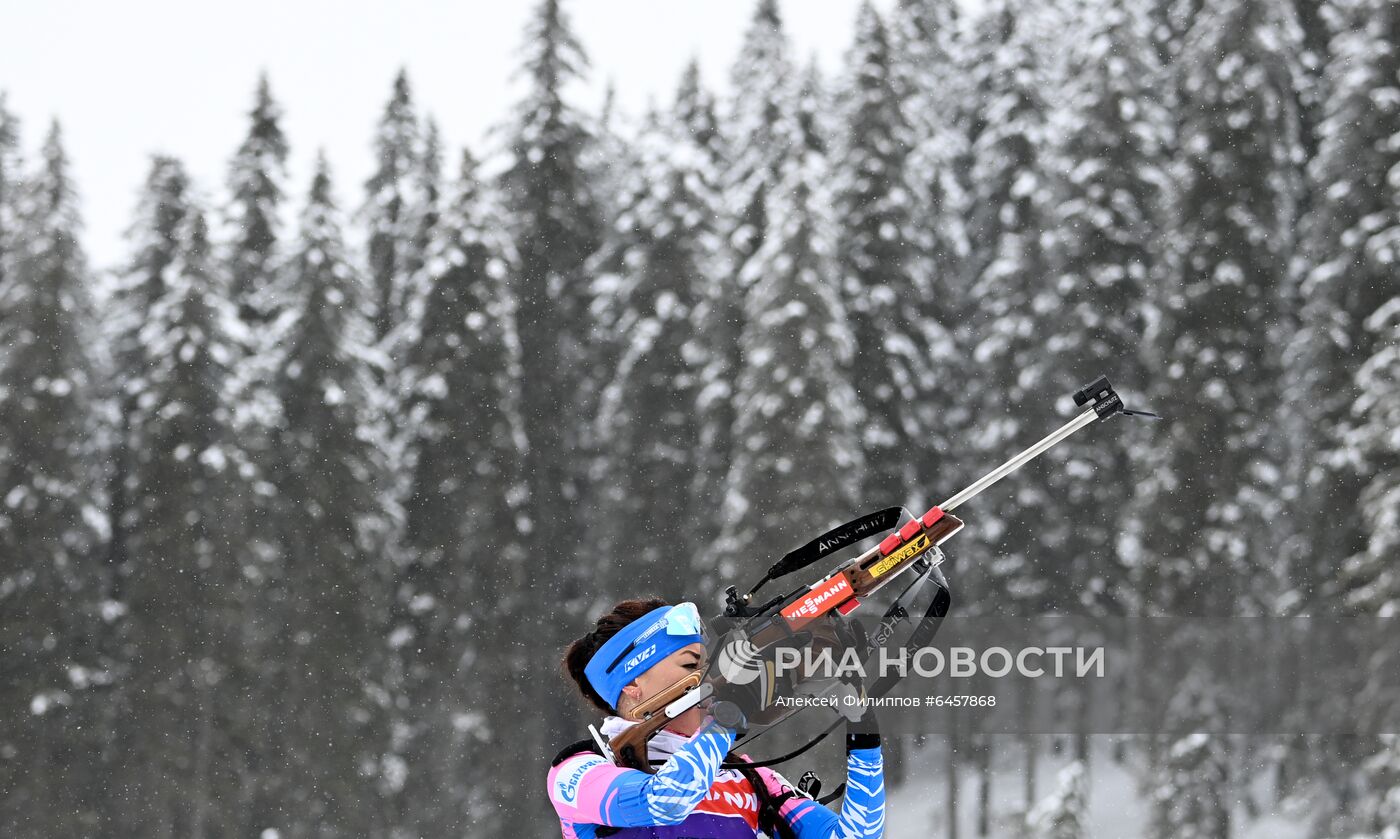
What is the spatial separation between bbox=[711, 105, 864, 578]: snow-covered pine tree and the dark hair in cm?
2136

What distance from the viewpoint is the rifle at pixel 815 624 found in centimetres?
292

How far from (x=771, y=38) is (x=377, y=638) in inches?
555

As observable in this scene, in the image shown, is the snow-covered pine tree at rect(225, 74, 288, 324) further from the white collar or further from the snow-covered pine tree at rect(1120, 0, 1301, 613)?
the white collar

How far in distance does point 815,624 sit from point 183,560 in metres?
24.7

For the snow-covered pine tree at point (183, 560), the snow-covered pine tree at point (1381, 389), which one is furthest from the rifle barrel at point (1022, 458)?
the snow-covered pine tree at point (183, 560)

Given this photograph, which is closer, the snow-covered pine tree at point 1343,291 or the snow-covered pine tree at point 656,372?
the snow-covered pine tree at point 1343,291

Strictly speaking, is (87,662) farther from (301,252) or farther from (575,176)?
(575,176)

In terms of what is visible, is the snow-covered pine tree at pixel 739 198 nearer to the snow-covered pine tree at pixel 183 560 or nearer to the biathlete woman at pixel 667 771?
the snow-covered pine tree at pixel 183 560

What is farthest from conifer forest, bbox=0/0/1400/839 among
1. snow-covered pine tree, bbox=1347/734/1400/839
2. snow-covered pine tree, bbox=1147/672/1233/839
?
snow-covered pine tree, bbox=1347/734/1400/839

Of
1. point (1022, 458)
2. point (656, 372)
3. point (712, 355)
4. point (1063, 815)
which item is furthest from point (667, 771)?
point (656, 372)

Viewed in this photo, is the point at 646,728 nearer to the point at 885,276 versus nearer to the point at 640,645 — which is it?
the point at 640,645

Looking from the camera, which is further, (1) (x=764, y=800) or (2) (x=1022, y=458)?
(1) (x=764, y=800)

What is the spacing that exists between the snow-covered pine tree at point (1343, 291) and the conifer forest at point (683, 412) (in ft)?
0.25

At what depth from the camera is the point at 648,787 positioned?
9.35 feet
